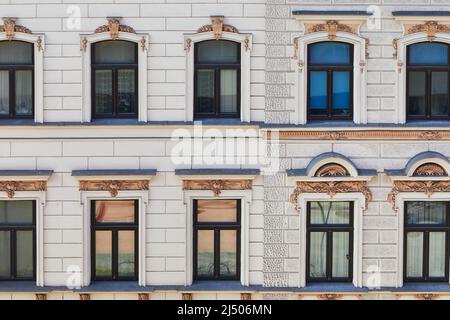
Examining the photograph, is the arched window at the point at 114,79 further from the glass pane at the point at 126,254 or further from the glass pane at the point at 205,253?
the glass pane at the point at 205,253

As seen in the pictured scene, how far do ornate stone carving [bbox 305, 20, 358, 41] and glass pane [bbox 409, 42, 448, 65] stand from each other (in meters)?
1.10

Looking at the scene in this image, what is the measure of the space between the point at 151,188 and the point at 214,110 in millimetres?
1718

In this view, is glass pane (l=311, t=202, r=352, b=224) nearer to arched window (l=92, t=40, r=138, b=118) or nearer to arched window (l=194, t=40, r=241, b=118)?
arched window (l=194, t=40, r=241, b=118)

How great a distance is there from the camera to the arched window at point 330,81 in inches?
579

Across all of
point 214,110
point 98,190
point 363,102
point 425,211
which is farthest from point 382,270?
point 98,190

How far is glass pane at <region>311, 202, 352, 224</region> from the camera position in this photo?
14.8 meters

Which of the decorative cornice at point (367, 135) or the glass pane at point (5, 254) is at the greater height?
the decorative cornice at point (367, 135)

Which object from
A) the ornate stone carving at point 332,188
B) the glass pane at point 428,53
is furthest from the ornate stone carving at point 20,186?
the glass pane at point 428,53

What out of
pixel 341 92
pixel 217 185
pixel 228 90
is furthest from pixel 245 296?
pixel 341 92

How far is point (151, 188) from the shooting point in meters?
14.7

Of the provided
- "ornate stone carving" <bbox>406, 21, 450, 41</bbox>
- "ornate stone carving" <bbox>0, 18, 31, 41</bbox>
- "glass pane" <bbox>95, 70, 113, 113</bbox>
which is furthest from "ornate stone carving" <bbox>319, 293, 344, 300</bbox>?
"ornate stone carving" <bbox>0, 18, 31, 41</bbox>

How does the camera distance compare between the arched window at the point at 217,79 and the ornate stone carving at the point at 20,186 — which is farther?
the arched window at the point at 217,79

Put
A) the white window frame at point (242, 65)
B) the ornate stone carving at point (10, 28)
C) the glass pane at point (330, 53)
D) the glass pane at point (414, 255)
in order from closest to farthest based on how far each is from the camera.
Answer: the ornate stone carving at point (10, 28) → the white window frame at point (242, 65) → the glass pane at point (330, 53) → the glass pane at point (414, 255)

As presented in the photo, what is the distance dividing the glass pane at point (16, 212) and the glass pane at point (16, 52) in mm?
2416
